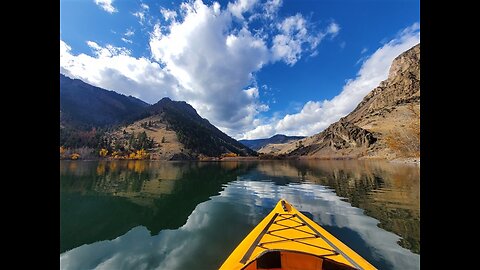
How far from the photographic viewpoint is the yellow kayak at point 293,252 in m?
7.94

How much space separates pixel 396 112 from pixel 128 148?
221 meters

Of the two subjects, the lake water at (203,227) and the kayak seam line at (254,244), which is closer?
the kayak seam line at (254,244)

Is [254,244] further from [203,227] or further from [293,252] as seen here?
[203,227]

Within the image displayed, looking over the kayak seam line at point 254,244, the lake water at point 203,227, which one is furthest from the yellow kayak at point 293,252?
the lake water at point 203,227

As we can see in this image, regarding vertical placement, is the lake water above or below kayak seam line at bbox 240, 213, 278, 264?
below

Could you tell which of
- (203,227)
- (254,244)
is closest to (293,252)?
(254,244)

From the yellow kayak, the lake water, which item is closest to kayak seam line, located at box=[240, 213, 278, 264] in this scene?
the yellow kayak

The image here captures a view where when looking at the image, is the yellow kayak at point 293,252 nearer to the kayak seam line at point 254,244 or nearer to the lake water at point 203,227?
the kayak seam line at point 254,244

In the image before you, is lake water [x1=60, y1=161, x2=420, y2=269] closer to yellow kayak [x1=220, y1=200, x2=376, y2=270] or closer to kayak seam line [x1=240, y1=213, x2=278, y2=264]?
kayak seam line [x1=240, y1=213, x2=278, y2=264]

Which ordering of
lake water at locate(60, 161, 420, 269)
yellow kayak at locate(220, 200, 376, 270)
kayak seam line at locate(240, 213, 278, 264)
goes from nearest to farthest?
yellow kayak at locate(220, 200, 376, 270)
kayak seam line at locate(240, 213, 278, 264)
lake water at locate(60, 161, 420, 269)

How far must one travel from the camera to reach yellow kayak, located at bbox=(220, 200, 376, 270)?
7.94 metres
